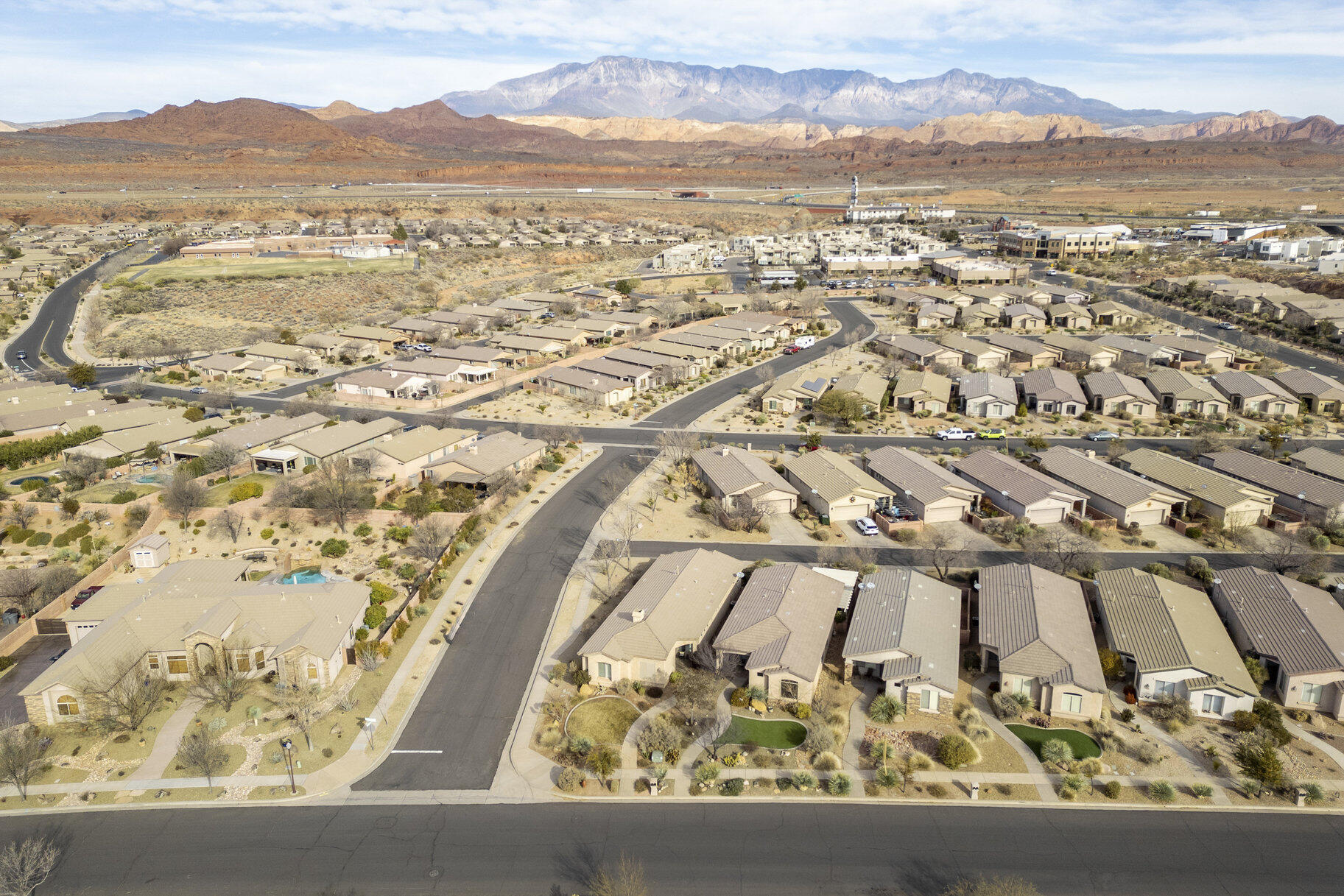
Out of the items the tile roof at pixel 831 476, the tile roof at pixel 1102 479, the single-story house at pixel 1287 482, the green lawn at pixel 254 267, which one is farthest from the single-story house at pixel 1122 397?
the green lawn at pixel 254 267

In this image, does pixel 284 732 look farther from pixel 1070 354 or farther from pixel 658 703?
pixel 1070 354

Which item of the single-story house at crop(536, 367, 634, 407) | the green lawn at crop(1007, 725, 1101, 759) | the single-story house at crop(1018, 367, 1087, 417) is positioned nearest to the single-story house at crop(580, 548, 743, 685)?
the green lawn at crop(1007, 725, 1101, 759)

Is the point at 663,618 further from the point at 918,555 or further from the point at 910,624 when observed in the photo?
the point at 918,555

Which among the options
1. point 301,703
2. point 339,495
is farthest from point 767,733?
point 339,495

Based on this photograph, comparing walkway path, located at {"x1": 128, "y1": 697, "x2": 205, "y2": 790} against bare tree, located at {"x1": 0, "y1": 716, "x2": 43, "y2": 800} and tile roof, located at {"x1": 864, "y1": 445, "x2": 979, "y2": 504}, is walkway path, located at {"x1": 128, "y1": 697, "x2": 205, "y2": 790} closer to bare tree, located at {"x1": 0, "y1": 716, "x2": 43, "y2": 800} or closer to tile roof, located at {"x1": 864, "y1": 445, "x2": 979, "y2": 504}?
bare tree, located at {"x1": 0, "y1": 716, "x2": 43, "y2": 800}

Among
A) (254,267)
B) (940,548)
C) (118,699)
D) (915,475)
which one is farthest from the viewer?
(254,267)

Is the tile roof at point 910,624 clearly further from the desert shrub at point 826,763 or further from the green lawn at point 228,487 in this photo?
the green lawn at point 228,487
